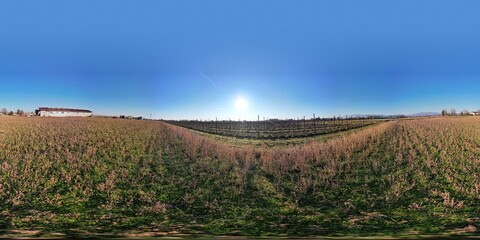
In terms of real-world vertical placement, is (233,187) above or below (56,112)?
below

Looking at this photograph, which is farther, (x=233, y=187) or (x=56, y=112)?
(x=56, y=112)

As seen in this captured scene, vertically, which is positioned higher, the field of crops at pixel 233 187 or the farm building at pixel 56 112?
the farm building at pixel 56 112

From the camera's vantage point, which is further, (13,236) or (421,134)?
(421,134)

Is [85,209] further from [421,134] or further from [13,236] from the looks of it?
[421,134]

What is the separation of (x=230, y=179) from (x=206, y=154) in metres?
3.51

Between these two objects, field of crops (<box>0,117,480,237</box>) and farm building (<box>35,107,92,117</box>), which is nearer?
field of crops (<box>0,117,480,237</box>)

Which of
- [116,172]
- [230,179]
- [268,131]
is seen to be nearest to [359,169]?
[230,179]

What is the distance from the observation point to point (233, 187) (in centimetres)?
970

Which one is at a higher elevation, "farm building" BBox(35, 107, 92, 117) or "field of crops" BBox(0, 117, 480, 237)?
"farm building" BBox(35, 107, 92, 117)

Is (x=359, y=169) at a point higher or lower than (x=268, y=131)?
lower

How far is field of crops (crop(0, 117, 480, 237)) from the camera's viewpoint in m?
7.07

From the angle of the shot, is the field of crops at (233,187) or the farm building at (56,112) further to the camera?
the farm building at (56,112)

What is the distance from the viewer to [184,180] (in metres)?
10.4

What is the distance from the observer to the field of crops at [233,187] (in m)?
7.07
